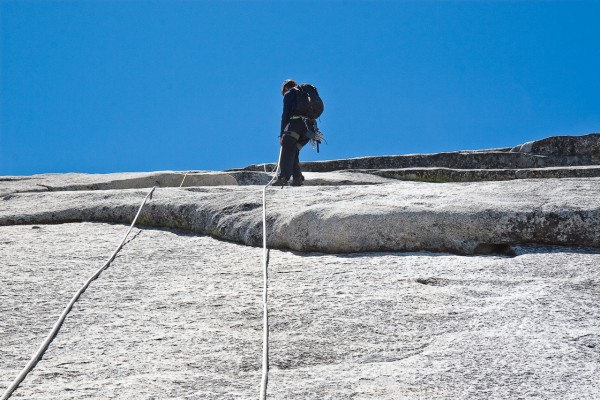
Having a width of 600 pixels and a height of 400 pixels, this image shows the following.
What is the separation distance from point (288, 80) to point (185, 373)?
26.5 feet

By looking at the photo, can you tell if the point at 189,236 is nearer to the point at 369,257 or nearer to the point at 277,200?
the point at 277,200

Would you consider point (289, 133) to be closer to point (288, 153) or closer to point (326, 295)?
point (288, 153)

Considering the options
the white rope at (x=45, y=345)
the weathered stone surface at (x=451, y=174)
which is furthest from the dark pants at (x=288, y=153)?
the white rope at (x=45, y=345)

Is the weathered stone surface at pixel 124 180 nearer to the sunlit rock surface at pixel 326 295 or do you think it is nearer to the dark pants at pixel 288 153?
the dark pants at pixel 288 153

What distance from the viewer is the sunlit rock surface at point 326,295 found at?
3.33m

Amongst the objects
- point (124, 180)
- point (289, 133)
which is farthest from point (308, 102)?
point (124, 180)

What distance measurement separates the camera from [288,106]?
10.7 meters

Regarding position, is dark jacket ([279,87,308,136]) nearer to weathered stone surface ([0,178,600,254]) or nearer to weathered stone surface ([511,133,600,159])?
weathered stone surface ([0,178,600,254])

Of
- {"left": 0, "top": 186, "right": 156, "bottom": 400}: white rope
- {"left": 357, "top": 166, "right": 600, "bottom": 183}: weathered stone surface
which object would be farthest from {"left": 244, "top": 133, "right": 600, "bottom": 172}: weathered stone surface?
{"left": 0, "top": 186, "right": 156, "bottom": 400}: white rope

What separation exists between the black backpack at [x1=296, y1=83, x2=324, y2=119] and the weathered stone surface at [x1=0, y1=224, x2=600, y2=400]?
5274 millimetres

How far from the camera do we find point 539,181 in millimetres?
6691

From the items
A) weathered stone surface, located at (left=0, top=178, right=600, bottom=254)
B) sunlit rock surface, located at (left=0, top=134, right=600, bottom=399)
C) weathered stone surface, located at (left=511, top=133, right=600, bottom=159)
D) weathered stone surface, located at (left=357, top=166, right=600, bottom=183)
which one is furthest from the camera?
weathered stone surface, located at (left=511, top=133, right=600, bottom=159)

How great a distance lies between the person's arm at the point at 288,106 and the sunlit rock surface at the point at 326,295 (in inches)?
140

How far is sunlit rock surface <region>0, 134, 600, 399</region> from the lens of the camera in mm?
3332
